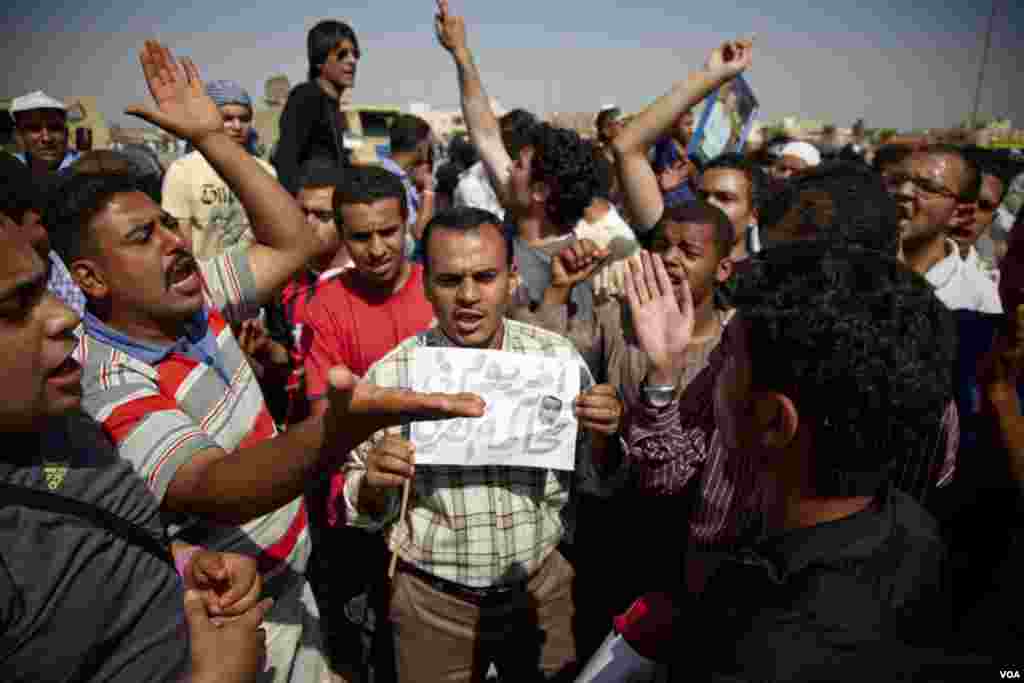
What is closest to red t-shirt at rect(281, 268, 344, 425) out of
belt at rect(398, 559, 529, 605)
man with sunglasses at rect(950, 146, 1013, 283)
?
belt at rect(398, 559, 529, 605)

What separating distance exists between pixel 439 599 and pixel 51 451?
127cm

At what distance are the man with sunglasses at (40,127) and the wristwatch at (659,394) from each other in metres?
5.15

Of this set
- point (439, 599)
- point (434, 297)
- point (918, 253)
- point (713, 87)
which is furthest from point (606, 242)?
point (439, 599)

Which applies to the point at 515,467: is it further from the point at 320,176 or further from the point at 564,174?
the point at 320,176

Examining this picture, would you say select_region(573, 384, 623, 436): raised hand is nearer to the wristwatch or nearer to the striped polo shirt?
the wristwatch

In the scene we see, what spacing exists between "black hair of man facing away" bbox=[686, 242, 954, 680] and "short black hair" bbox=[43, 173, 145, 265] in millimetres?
1886

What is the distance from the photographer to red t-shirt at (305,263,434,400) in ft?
8.95

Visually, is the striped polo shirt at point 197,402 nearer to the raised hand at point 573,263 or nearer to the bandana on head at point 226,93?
the raised hand at point 573,263

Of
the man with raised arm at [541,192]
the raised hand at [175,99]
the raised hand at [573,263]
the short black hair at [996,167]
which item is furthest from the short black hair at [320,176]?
the short black hair at [996,167]

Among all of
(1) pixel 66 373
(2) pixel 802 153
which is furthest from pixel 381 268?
(2) pixel 802 153

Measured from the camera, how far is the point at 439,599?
2.05m

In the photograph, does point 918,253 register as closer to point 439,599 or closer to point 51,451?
point 439,599

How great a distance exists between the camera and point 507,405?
1907mm

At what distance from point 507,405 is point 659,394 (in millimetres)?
488
